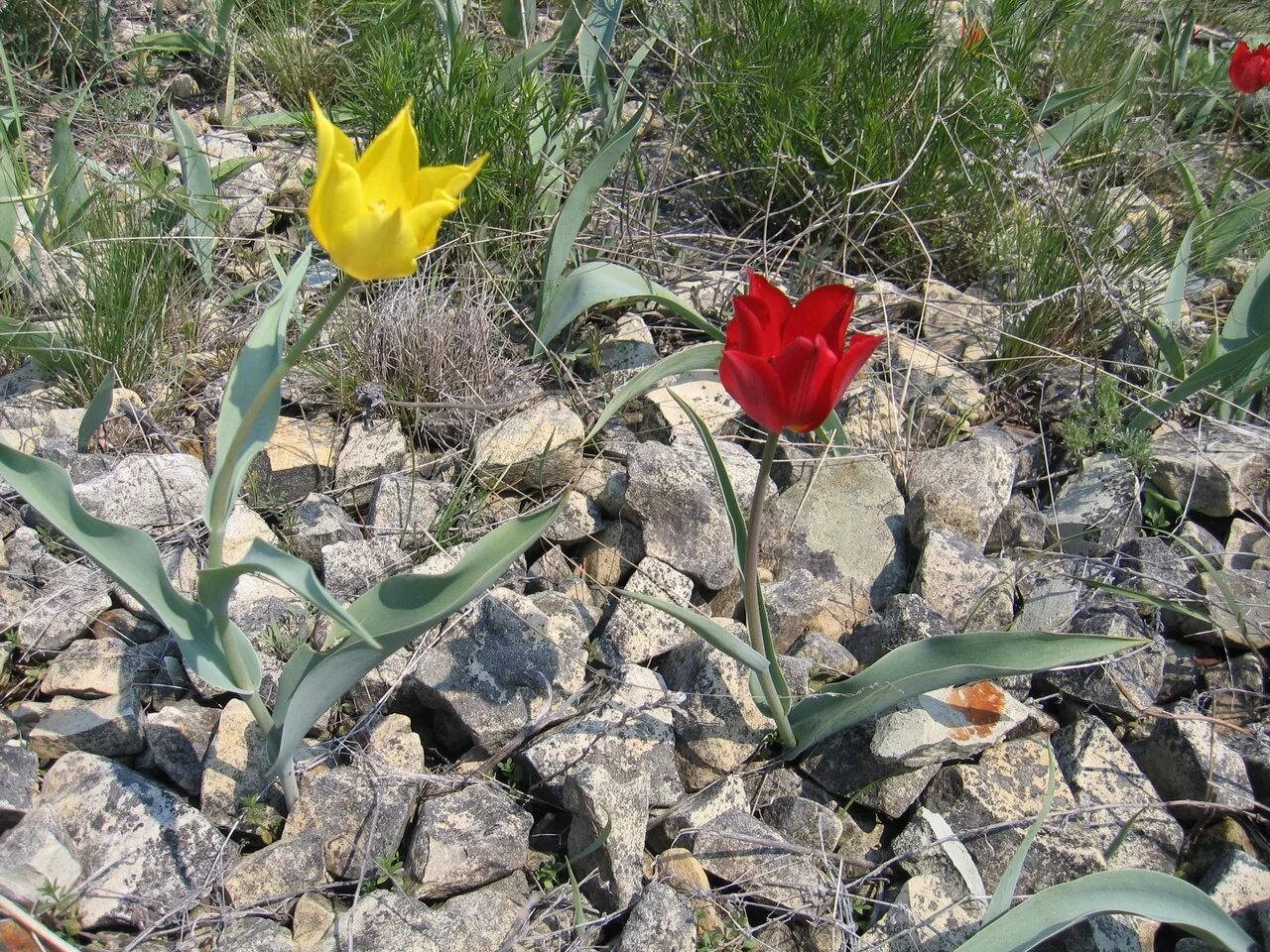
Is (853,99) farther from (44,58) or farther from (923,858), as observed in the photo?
(44,58)

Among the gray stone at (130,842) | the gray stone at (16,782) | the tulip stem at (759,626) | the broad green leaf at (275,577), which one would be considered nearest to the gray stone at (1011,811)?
the tulip stem at (759,626)

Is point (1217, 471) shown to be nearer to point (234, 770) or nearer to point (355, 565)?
A: point (355, 565)

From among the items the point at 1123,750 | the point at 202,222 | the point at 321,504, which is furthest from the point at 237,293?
the point at 1123,750

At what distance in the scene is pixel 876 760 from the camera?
5.64 feet

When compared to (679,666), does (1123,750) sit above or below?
below

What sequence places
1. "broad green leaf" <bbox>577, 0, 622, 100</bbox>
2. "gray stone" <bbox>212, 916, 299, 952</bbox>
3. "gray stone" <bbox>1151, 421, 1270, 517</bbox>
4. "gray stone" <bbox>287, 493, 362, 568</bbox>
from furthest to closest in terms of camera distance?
1. "broad green leaf" <bbox>577, 0, 622, 100</bbox>
2. "gray stone" <bbox>1151, 421, 1270, 517</bbox>
3. "gray stone" <bbox>287, 493, 362, 568</bbox>
4. "gray stone" <bbox>212, 916, 299, 952</bbox>

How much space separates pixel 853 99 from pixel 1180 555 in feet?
4.54

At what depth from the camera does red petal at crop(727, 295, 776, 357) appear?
1.41 meters

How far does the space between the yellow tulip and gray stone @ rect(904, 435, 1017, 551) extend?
134 cm

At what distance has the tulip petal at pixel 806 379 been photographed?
1.32 meters

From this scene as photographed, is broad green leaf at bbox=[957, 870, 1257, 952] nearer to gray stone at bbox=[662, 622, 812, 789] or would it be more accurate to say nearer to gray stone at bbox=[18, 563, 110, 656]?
gray stone at bbox=[662, 622, 812, 789]

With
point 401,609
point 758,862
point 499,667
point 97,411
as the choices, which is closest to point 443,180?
point 401,609

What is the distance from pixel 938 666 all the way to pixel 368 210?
3.48 ft

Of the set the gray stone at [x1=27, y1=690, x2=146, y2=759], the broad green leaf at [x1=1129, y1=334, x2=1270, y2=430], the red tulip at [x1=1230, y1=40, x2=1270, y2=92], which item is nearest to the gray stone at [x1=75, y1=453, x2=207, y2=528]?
the gray stone at [x1=27, y1=690, x2=146, y2=759]
